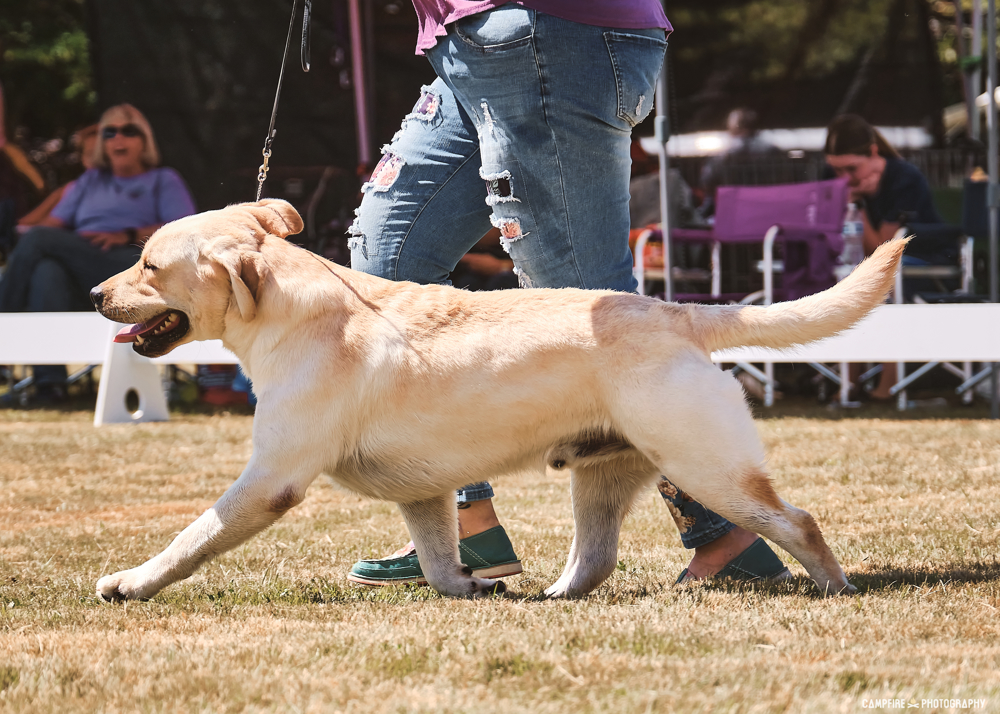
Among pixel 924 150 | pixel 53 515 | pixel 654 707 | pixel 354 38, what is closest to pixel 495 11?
pixel 654 707

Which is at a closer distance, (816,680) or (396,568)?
(816,680)

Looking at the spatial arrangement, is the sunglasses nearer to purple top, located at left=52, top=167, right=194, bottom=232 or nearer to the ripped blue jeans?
purple top, located at left=52, top=167, right=194, bottom=232

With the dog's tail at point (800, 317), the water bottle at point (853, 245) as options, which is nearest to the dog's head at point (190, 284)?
the dog's tail at point (800, 317)

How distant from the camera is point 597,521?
3176 millimetres

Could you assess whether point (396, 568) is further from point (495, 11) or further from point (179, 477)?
point (179, 477)

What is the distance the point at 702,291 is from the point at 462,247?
685cm

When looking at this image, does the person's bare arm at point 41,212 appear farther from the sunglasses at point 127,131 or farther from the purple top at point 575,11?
the purple top at point 575,11

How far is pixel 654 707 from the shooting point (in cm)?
197

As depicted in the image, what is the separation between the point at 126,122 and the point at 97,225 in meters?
0.97

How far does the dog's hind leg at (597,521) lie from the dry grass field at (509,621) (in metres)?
0.08

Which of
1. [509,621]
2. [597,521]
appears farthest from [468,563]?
[509,621]

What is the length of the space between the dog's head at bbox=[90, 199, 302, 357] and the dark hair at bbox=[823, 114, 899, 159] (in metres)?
6.79

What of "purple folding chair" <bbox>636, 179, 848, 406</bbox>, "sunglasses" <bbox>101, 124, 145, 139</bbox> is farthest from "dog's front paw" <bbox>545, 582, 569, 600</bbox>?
"sunglasses" <bbox>101, 124, 145, 139</bbox>

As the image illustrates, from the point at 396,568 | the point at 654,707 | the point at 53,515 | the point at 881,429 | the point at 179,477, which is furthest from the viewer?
the point at 881,429
